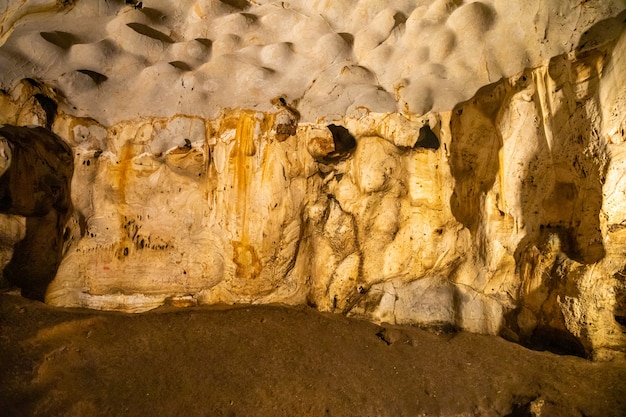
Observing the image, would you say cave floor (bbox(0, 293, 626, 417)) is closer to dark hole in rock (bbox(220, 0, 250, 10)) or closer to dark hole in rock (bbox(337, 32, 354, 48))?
dark hole in rock (bbox(337, 32, 354, 48))

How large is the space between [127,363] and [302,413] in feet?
3.99

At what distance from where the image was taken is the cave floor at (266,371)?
2.44 m

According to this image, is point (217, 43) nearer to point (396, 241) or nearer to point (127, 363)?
point (396, 241)

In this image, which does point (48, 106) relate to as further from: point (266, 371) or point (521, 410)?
point (521, 410)

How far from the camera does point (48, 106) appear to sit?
11.8 ft

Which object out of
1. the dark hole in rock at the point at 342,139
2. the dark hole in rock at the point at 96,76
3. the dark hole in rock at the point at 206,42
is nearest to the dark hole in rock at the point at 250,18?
the dark hole in rock at the point at 206,42

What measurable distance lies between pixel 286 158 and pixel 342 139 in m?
0.55

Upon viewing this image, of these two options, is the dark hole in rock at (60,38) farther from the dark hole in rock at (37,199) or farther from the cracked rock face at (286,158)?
the dark hole in rock at (37,199)

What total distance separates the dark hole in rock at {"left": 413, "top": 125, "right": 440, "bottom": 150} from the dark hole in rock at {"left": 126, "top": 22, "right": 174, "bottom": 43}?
2410 millimetres

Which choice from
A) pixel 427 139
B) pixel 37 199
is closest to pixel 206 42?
pixel 37 199

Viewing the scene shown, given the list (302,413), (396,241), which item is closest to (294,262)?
(396,241)

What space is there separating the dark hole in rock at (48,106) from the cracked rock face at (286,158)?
0.9 inches

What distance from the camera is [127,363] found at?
2709mm

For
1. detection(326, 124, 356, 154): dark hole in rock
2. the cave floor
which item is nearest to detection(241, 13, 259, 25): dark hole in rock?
detection(326, 124, 356, 154): dark hole in rock
